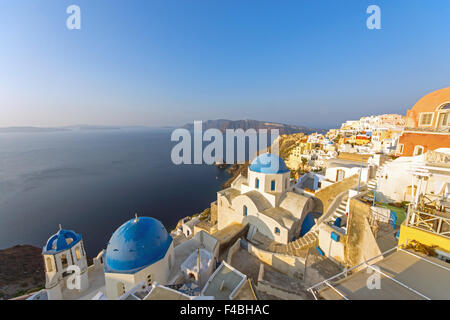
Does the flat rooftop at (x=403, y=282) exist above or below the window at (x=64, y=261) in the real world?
above

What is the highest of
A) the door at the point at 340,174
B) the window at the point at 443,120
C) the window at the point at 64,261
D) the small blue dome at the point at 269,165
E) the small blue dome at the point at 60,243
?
the window at the point at 443,120

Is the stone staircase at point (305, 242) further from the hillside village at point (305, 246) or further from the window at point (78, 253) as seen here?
the window at point (78, 253)

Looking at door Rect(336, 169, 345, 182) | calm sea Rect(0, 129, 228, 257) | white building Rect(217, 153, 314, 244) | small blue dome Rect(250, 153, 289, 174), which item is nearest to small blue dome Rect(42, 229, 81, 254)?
white building Rect(217, 153, 314, 244)

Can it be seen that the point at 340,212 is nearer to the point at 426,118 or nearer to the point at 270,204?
the point at 270,204

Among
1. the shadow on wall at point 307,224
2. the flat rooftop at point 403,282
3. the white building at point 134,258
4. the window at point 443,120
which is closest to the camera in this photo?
the flat rooftop at point 403,282

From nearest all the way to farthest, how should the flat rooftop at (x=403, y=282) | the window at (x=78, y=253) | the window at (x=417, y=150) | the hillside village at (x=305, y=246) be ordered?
the flat rooftop at (x=403, y=282) → the hillside village at (x=305, y=246) → the window at (x=78, y=253) → the window at (x=417, y=150)

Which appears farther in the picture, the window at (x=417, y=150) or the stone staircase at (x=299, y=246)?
the window at (x=417, y=150)

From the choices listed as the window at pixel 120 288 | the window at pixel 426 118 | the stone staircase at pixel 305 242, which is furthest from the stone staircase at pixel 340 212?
the window at pixel 120 288
